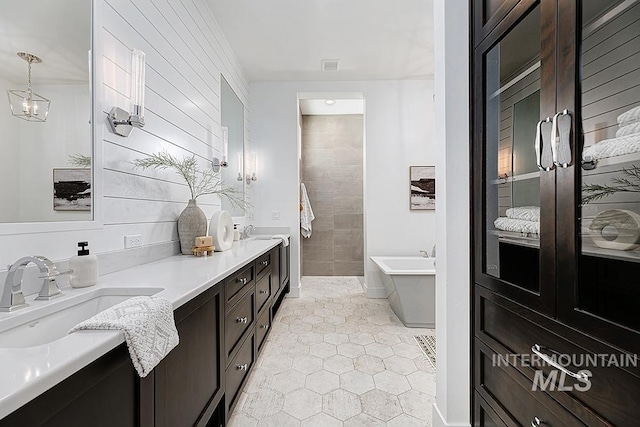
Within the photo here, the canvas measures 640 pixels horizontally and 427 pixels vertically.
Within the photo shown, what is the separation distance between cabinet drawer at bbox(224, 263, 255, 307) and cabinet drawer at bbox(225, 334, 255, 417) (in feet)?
1.09

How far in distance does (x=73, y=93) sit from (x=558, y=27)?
5.67 ft

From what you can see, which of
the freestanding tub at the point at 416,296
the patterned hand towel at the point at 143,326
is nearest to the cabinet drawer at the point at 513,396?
the patterned hand towel at the point at 143,326

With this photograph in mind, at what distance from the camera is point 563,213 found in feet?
2.93

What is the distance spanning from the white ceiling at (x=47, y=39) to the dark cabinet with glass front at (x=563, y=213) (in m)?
1.69

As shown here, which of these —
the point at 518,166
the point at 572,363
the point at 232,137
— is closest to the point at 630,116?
the point at 518,166

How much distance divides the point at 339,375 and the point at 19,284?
1.84 meters

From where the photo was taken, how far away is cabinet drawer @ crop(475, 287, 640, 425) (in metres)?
0.73

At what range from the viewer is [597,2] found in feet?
2.68

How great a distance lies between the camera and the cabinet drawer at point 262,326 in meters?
2.34

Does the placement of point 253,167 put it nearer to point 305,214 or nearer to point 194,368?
point 305,214

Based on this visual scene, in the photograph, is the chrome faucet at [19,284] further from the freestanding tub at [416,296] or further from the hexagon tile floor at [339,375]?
the freestanding tub at [416,296]

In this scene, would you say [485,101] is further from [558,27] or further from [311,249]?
[311,249]

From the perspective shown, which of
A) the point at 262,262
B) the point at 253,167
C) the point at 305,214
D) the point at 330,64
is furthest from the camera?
the point at 305,214

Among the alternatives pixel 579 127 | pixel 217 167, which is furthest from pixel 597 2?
pixel 217 167
